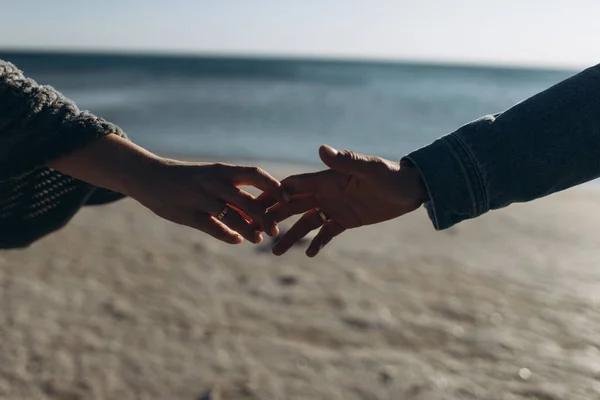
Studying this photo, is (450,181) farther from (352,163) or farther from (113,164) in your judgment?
(113,164)

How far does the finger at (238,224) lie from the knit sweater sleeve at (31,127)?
1.48ft

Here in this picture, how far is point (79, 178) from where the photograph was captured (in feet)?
6.26

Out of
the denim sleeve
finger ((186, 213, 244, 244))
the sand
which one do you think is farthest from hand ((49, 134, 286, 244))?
the sand

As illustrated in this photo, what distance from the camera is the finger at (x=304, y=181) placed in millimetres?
2217

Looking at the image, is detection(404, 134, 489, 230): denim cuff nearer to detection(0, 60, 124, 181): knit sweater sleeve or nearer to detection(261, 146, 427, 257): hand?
detection(261, 146, 427, 257): hand

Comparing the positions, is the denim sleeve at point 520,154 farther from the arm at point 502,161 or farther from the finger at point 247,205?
the finger at point 247,205

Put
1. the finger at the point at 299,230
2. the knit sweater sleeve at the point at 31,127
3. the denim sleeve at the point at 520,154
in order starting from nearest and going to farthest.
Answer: the knit sweater sleeve at the point at 31,127
the denim sleeve at the point at 520,154
the finger at the point at 299,230

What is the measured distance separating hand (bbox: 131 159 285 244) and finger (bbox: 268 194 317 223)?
29 cm

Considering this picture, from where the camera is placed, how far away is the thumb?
1964mm

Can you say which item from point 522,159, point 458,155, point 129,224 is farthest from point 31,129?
point 129,224

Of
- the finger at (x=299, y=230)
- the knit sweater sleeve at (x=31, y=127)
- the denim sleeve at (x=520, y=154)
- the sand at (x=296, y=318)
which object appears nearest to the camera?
the knit sweater sleeve at (x=31, y=127)

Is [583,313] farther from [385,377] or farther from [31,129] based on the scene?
[31,129]

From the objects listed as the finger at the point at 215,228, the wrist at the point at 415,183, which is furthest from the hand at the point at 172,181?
the wrist at the point at 415,183

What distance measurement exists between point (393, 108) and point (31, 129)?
20.3 m
